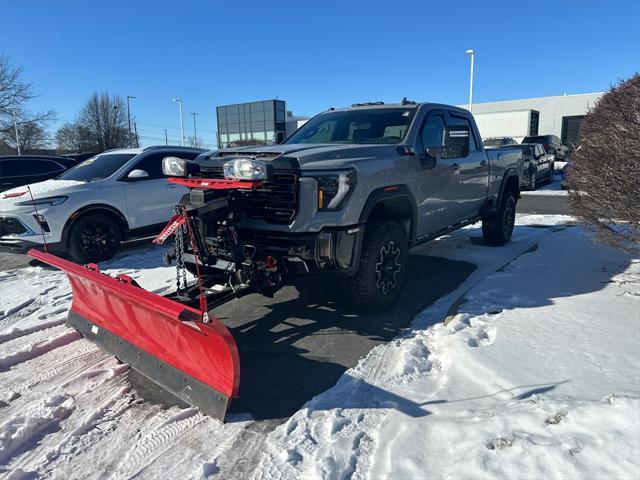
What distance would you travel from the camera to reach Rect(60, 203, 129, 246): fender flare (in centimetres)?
665

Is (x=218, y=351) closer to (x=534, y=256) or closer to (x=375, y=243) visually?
(x=375, y=243)

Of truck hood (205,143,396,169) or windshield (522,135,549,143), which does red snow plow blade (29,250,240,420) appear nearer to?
truck hood (205,143,396,169)

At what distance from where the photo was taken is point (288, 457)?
8.32ft

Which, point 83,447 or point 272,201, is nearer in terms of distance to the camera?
point 83,447

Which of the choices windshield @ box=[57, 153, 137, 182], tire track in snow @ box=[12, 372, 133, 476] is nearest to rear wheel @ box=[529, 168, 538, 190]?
windshield @ box=[57, 153, 137, 182]

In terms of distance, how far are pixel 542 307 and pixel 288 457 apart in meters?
2.92

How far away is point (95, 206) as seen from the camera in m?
6.96

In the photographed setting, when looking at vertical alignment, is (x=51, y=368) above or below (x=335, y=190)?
below

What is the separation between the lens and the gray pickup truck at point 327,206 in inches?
147

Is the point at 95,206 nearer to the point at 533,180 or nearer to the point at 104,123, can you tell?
the point at 533,180

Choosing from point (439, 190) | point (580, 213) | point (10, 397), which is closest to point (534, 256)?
point (580, 213)

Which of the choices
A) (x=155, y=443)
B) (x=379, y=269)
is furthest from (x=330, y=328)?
(x=155, y=443)

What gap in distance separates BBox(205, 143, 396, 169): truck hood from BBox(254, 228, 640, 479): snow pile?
164 centimetres

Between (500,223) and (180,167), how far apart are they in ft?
17.7
